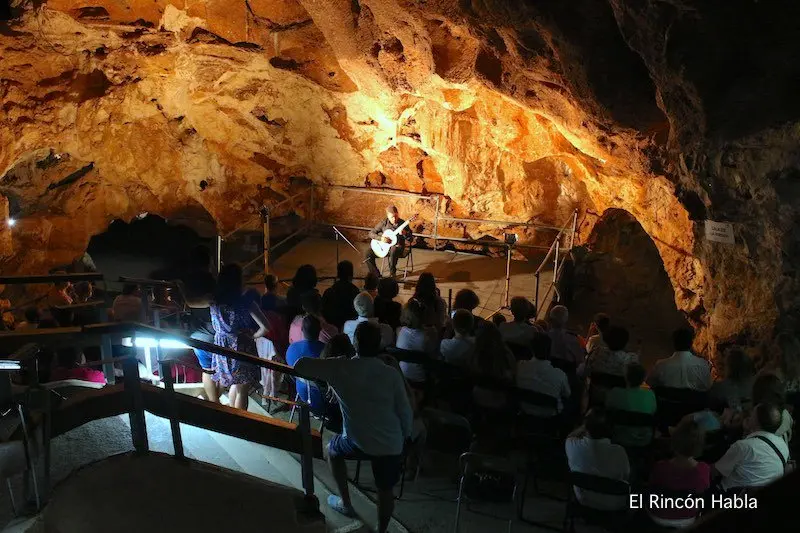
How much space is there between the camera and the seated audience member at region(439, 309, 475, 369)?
18.4 feet

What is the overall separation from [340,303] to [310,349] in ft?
5.45

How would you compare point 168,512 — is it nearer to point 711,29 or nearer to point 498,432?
point 498,432

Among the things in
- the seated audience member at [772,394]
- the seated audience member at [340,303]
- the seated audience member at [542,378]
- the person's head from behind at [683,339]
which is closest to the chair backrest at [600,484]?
the seated audience member at [542,378]

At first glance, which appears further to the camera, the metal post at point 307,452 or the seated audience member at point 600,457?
the seated audience member at point 600,457

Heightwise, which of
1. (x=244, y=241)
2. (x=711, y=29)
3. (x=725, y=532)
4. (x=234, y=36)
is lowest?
(x=244, y=241)

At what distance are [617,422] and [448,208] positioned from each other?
9.87 metres

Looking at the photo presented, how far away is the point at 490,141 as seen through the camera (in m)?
12.5

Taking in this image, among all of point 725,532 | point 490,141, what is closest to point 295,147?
Answer: point 490,141

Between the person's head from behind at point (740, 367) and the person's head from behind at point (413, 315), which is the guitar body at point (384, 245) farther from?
the person's head from behind at point (740, 367)

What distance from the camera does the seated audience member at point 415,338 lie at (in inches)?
222

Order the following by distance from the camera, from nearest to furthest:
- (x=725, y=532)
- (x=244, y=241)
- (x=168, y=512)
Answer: (x=725, y=532), (x=168, y=512), (x=244, y=241)

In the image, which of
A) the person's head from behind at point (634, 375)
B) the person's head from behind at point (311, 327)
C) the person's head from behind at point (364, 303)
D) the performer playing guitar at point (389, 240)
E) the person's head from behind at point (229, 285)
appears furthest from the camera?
the performer playing guitar at point (389, 240)

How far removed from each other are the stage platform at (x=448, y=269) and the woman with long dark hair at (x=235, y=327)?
5598mm

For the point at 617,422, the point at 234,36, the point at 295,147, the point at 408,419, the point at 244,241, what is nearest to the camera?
the point at 408,419
